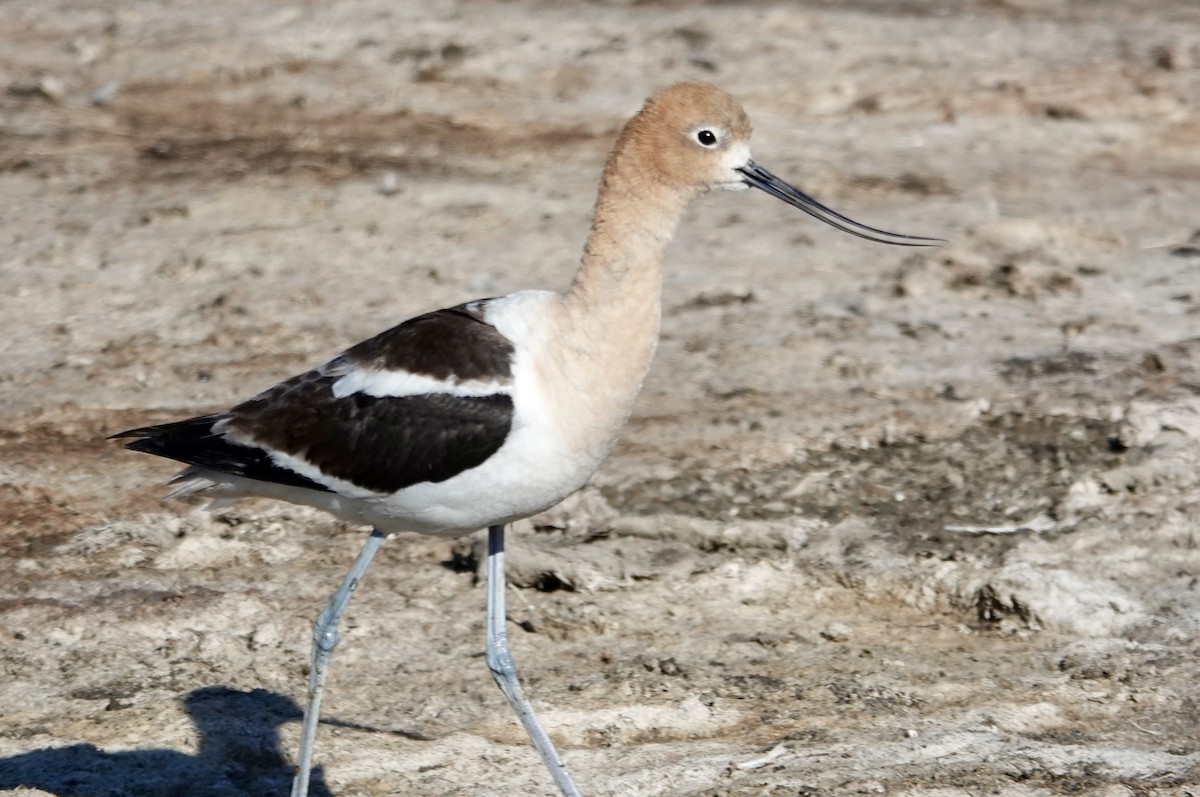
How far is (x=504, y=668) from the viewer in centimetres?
481

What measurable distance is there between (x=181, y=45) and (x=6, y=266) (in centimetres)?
274

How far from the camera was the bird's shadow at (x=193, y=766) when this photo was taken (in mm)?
4762

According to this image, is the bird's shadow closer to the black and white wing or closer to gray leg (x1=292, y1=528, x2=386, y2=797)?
gray leg (x1=292, y1=528, x2=386, y2=797)

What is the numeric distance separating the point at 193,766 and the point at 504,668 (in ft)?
3.08

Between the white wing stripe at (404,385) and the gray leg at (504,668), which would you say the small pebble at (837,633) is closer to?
the gray leg at (504,668)

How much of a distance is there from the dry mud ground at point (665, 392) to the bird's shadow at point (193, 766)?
13 mm

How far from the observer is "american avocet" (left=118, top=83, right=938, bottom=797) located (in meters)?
4.49

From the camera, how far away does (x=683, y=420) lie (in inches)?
271

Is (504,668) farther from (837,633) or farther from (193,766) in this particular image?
(837,633)

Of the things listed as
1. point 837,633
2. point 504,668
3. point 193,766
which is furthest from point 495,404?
point 837,633

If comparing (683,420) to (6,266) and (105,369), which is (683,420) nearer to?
(105,369)

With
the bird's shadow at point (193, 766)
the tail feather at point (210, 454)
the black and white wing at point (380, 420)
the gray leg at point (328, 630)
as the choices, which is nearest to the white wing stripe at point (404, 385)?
the black and white wing at point (380, 420)

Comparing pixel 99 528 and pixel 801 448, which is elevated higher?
pixel 801 448

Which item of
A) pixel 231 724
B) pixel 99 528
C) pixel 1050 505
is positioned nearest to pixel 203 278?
pixel 99 528
